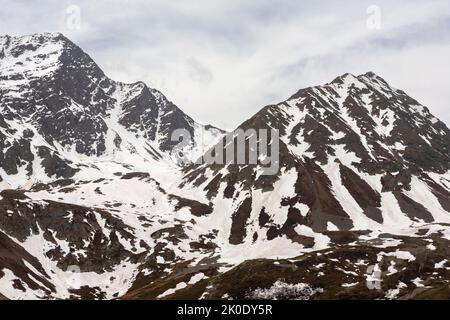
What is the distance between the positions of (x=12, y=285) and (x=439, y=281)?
113m

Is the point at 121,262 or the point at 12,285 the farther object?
the point at 121,262

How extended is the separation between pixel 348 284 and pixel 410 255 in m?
30.1

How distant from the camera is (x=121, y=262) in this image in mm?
194125

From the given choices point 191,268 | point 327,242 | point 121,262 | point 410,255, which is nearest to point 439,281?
point 410,255
